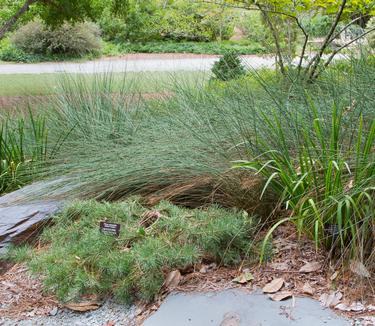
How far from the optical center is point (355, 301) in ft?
8.38

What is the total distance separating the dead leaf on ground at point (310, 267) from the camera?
285 cm

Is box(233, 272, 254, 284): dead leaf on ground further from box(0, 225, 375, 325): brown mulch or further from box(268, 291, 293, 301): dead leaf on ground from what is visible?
box(268, 291, 293, 301): dead leaf on ground

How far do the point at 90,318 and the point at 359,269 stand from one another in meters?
1.32

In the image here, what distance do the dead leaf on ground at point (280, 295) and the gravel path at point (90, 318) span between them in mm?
671

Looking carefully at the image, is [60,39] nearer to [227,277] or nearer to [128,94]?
[128,94]

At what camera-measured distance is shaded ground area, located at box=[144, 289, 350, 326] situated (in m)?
2.48

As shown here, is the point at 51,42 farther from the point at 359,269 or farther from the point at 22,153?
the point at 359,269

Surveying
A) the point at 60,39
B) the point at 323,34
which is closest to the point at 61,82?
the point at 323,34

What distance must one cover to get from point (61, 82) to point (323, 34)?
3.15 meters

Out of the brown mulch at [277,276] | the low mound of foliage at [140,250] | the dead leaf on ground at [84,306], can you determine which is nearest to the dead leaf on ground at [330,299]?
the brown mulch at [277,276]

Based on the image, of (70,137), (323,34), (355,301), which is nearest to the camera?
(355,301)

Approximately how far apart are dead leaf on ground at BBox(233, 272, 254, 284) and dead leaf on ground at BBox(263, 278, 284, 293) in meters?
0.11

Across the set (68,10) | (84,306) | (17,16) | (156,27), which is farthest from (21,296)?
(156,27)

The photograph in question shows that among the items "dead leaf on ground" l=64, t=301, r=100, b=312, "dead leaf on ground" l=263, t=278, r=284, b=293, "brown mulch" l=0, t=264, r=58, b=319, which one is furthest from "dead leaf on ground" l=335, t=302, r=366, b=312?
"brown mulch" l=0, t=264, r=58, b=319
